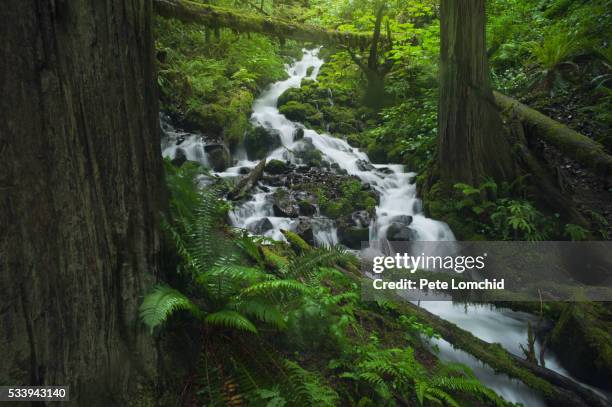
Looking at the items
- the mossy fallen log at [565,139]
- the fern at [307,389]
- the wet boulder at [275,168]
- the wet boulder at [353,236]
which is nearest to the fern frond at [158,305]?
the fern at [307,389]

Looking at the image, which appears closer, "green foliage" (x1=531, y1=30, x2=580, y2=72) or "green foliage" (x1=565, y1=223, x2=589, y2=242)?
"green foliage" (x1=565, y1=223, x2=589, y2=242)

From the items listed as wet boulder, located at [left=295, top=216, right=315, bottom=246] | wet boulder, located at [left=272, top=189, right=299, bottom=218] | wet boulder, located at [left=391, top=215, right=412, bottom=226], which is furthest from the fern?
wet boulder, located at [left=391, top=215, right=412, bottom=226]

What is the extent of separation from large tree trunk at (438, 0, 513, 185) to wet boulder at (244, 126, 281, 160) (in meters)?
4.93

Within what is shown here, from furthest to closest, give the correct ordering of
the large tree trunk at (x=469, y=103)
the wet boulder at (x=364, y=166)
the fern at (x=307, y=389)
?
the wet boulder at (x=364, y=166) < the large tree trunk at (x=469, y=103) < the fern at (x=307, y=389)

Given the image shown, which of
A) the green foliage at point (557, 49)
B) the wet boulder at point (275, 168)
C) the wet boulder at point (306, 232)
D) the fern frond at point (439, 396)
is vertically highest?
the green foliage at point (557, 49)

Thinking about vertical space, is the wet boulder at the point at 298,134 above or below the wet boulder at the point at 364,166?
above

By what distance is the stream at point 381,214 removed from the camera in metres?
3.62

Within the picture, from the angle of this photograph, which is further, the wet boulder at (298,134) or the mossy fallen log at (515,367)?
the wet boulder at (298,134)

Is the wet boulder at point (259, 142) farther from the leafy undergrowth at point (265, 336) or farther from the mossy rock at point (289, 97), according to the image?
the leafy undergrowth at point (265, 336)

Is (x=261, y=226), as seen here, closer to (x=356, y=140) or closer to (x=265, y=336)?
(x=265, y=336)

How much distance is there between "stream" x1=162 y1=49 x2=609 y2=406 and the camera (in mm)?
3619

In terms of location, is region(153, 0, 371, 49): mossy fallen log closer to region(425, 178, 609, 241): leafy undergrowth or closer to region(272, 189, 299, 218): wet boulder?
region(272, 189, 299, 218): wet boulder

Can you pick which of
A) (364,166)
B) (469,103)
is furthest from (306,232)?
(364,166)

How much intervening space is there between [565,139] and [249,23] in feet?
26.0
